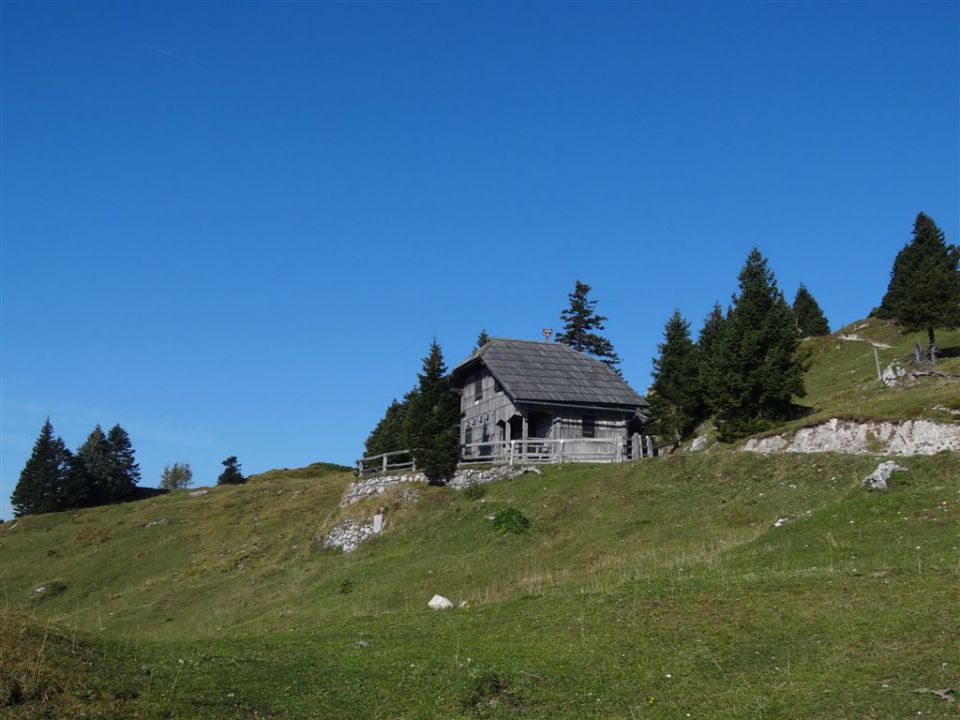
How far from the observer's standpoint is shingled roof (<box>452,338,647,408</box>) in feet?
168

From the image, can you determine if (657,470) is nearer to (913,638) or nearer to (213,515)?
(913,638)

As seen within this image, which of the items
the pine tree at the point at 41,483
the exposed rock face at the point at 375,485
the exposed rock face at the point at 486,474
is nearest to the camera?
the exposed rock face at the point at 486,474

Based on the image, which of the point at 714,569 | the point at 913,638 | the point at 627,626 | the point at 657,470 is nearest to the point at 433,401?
the point at 657,470

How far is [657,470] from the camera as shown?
132ft

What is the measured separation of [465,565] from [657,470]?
1120cm

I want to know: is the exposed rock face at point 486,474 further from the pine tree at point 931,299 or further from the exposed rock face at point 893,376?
the pine tree at point 931,299

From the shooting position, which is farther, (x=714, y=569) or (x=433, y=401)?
(x=433, y=401)

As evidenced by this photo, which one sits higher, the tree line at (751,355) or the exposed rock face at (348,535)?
the tree line at (751,355)

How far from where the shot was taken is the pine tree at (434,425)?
48938 millimetres

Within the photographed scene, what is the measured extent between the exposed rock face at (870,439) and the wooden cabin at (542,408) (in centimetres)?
1133

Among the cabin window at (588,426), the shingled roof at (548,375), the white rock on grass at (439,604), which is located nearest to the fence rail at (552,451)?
the cabin window at (588,426)

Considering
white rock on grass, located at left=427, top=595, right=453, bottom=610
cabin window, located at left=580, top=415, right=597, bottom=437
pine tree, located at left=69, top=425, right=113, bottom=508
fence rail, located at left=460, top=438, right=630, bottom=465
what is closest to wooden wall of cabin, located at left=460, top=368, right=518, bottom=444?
fence rail, located at left=460, top=438, right=630, bottom=465

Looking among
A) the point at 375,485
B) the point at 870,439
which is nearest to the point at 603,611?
the point at 870,439

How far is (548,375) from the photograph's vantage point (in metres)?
53.8
